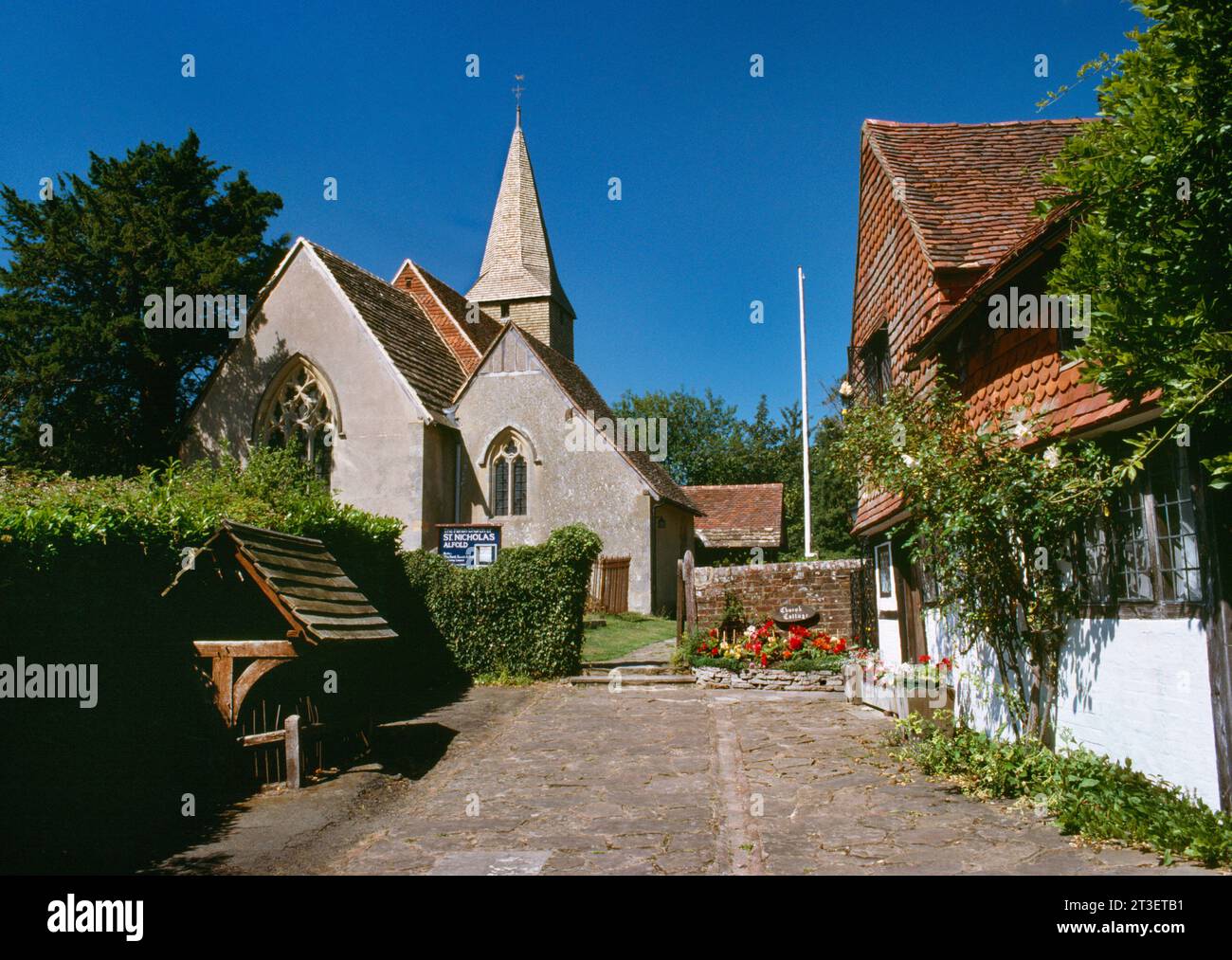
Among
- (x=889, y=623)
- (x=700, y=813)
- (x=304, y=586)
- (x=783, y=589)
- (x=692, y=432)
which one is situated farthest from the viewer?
(x=692, y=432)

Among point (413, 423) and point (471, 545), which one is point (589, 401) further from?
point (471, 545)

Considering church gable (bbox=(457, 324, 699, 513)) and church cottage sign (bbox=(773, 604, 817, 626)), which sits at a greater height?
church gable (bbox=(457, 324, 699, 513))

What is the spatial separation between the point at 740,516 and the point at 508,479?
16.1m

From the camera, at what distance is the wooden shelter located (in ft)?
28.1

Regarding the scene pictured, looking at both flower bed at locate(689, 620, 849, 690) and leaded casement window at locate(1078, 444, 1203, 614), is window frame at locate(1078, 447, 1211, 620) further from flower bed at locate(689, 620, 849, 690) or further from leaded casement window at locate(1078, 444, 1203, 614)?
flower bed at locate(689, 620, 849, 690)

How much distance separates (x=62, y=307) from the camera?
27.1m

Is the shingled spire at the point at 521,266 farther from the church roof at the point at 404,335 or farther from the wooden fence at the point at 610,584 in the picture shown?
the wooden fence at the point at 610,584

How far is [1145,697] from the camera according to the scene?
21.5 ft

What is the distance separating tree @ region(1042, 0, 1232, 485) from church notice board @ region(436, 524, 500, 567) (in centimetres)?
1258

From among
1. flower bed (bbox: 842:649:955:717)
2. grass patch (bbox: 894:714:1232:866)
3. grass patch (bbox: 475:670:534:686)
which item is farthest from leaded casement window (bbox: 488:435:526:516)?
grass patch (bbox: 894:714:1232:866)

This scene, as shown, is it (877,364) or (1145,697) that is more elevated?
(877,364)

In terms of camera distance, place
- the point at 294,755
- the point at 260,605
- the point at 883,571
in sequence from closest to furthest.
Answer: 1. the point at 294,755
2. the point at 260,605
3. the point at 883,571

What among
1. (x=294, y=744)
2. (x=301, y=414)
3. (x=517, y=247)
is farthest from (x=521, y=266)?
(x=294, y=744)

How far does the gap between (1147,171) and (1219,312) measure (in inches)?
39.6
